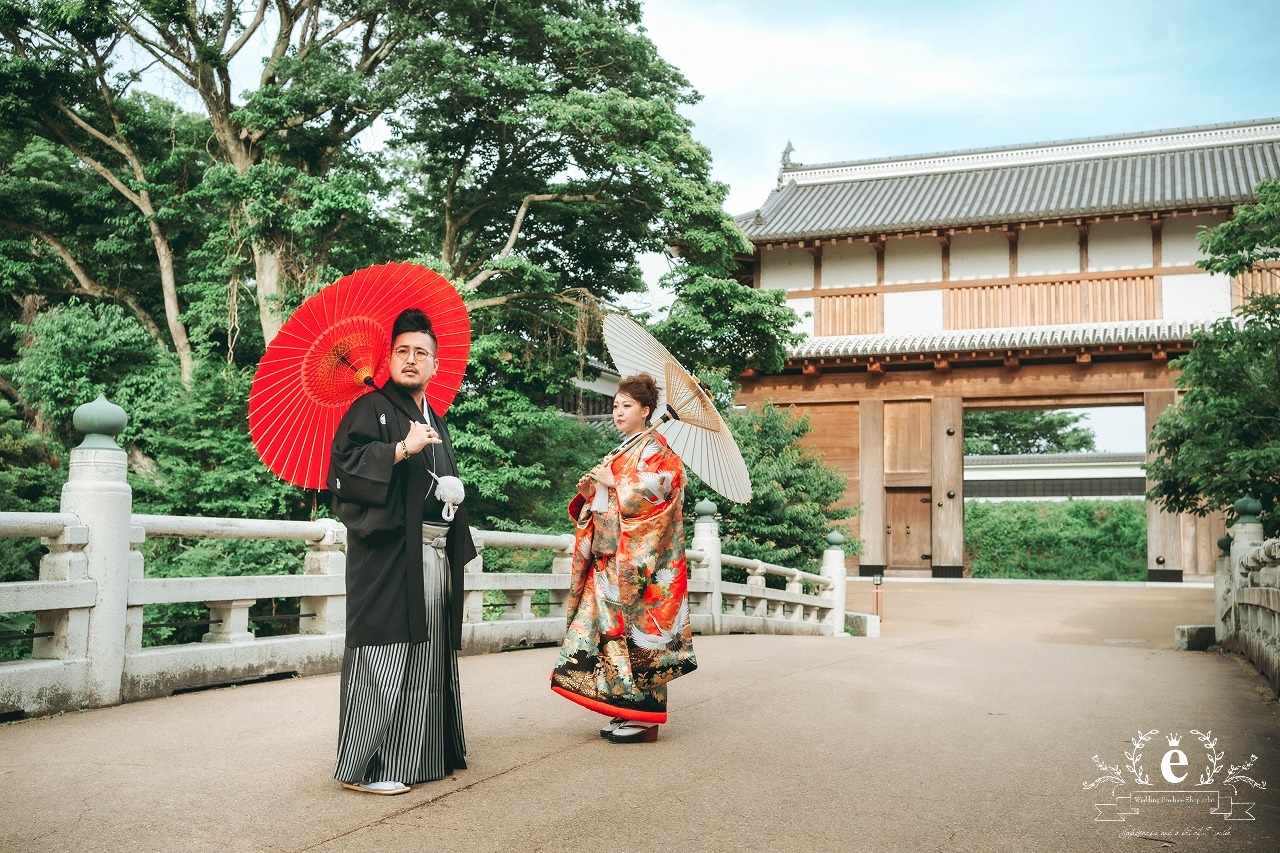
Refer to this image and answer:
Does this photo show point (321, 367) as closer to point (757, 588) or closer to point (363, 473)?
point (363, 473)

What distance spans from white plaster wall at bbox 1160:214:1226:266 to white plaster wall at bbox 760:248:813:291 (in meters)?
7.14

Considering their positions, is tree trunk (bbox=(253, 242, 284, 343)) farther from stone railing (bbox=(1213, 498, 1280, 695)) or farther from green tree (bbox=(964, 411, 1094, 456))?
green tree (bbox=(964, 411, 1094, 456))

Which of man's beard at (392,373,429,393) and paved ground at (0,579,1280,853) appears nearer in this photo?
paved ground at (0,579,1280,853)

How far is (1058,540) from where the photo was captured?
28359 millimetres

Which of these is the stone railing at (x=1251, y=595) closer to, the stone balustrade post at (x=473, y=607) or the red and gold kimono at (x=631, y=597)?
the red and gold kimono at (x=631, y=597)

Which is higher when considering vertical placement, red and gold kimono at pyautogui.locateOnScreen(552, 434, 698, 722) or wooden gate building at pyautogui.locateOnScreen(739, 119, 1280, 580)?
wooden gate building at pyautogui.locateOnScreen(739, 119, 1280, 580)

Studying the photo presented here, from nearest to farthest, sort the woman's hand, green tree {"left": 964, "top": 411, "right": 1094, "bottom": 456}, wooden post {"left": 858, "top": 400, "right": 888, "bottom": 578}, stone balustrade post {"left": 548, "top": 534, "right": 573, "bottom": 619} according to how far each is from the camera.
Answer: the woman's hand, stone balustrade post {"left": 548, "top": 534, "right": 573, "bottom": 619}, wooden post {"left": 858, "top": 400, "right": 888, "bottom": 578}, green tree {"left": 964, "top": 411, "right": 1094, "bottom": 456}

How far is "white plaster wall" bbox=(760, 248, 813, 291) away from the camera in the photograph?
78.3ft

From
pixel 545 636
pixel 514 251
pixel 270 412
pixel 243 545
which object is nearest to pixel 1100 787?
pixel 270 412

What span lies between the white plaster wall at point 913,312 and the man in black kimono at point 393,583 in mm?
19835

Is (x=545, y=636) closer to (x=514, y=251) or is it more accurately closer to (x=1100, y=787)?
(x=1100, y=787)

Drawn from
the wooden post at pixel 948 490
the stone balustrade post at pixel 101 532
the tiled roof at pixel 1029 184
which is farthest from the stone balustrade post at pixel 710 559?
the tiled roof at pixel 1029 184

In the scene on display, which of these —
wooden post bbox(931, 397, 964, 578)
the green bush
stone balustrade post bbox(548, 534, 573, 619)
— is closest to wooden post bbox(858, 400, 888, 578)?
wooden post bbox(931, 397, 964, 578)

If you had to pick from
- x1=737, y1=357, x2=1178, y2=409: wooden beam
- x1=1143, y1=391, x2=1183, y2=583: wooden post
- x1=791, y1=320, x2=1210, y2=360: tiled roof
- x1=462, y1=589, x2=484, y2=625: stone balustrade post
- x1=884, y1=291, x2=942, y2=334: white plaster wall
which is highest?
x1=884, y1=291, x2=942, y2=334: white plaster wall
